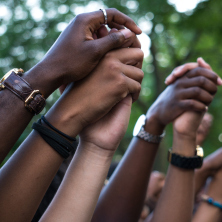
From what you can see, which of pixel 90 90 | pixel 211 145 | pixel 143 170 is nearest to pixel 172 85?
pixel 143 170

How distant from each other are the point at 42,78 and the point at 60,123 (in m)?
0.20

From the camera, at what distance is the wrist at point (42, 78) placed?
47.3 inches

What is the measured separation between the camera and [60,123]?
4.12ft

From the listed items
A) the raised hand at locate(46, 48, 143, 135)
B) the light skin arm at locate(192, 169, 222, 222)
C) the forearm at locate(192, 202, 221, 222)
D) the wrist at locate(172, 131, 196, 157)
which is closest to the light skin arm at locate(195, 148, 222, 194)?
the light skin arm at locate(192, 169, 222, 222)

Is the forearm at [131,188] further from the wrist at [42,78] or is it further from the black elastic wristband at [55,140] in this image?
the wrist at [42,78]

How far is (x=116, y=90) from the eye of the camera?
1347mm

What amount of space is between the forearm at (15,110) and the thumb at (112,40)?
24 centimetres

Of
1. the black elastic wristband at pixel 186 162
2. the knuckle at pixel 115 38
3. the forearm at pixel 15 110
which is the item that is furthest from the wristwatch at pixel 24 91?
the black elastic wristband at pixel 186 162

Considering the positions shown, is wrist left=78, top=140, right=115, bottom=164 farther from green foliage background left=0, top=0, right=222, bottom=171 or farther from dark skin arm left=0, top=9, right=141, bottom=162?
green foliage background left=0, top=0, right=222, bottom=171

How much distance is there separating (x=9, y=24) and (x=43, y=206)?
807 centimetres

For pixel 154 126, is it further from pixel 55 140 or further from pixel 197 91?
pixel 55 140

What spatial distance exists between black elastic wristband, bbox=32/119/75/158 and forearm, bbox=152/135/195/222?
1102mm

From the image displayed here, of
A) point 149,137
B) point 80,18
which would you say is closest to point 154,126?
point 149,137

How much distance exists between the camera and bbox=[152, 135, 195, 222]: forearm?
204 cm
